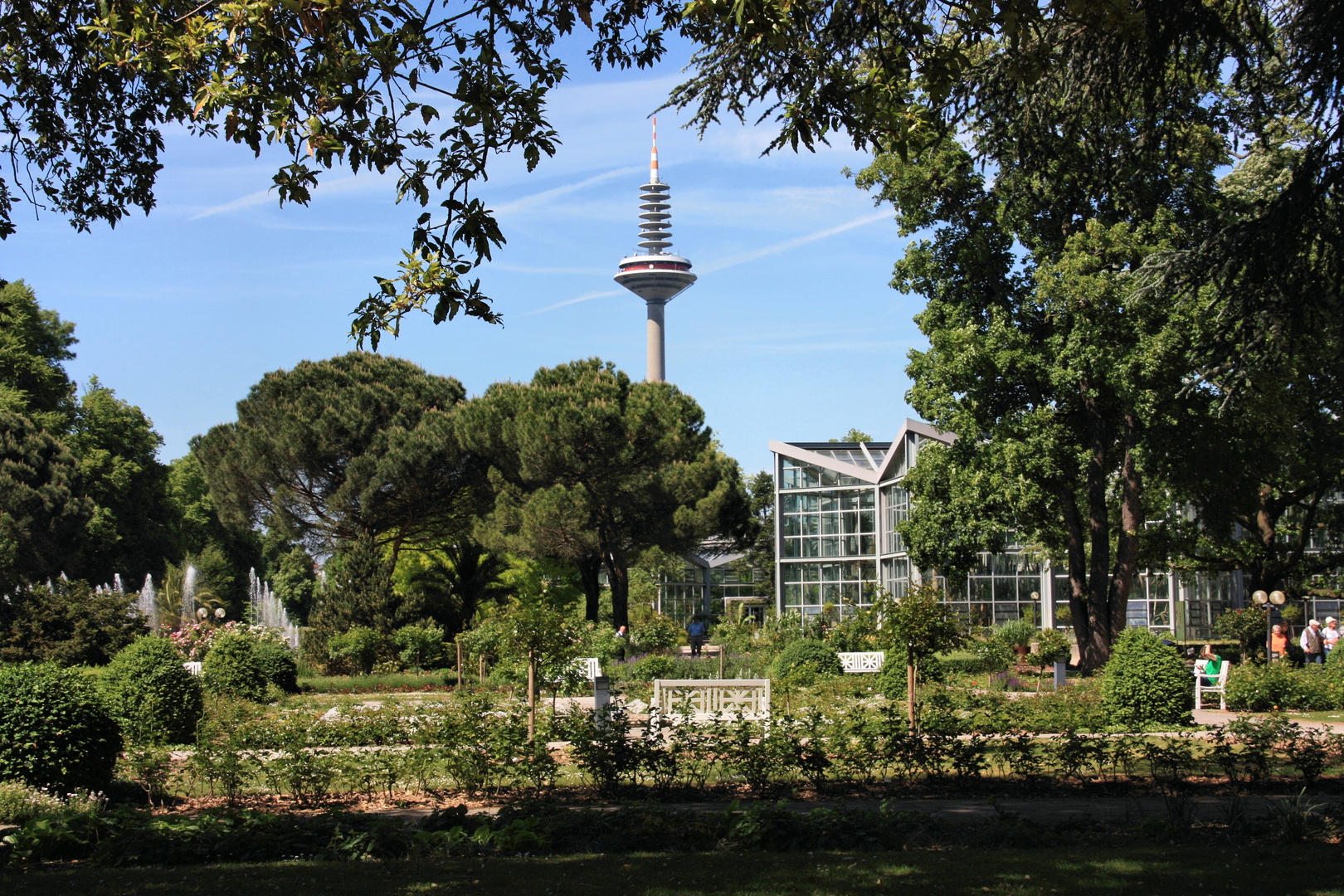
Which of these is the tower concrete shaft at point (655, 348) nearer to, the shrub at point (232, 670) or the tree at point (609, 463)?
the tree at point (609, 463)

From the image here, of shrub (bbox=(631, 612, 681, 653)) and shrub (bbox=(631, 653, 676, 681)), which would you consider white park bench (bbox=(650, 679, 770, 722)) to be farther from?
shrub (bbox=(631, 612, 681, 653))

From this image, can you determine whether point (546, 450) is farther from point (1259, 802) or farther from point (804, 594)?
point (1259, 802)

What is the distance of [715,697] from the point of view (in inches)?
475

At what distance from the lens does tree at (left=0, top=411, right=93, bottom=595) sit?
3102 centimetres

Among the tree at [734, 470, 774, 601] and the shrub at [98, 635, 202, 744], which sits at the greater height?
the tree at [734, 470, 774, 601]

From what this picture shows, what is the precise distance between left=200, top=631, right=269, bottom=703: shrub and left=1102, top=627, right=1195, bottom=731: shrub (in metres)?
10.7

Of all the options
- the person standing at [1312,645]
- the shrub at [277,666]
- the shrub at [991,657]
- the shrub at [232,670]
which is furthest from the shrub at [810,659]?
the shrub at [232,670]

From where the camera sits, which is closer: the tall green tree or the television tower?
the tall green tree

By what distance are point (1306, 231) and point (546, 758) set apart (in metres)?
6.31

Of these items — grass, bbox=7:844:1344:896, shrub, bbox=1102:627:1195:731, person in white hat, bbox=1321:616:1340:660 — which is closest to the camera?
grass, bbox=7:844:1344:896

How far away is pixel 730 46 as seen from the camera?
7.50m

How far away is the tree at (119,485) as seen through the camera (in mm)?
36594

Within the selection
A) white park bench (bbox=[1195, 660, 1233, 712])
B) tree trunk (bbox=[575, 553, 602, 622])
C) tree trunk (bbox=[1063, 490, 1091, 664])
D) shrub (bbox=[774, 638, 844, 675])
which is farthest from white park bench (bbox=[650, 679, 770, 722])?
tree trunk (bbox=[575, 553, 602, 622])

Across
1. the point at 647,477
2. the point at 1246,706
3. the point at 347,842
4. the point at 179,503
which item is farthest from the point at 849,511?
the point at 347,842
